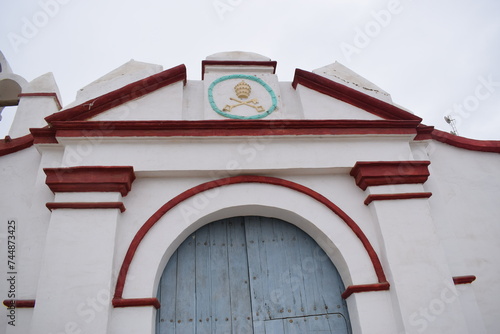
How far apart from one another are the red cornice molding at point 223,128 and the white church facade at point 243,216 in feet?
0.05

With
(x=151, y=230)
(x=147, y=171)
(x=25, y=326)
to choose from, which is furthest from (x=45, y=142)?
(x=25, y=326)

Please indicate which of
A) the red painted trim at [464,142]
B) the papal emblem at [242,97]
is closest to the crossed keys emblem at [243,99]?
the papal emblem at [242,97]

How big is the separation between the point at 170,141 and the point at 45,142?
1.27 meters

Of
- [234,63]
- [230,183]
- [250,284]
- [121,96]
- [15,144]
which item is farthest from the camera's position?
[234,63]

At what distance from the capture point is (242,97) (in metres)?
4.50

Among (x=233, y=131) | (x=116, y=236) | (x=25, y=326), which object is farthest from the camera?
(x=233, y=131)

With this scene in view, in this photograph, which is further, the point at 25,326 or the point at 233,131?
the point at 233,131

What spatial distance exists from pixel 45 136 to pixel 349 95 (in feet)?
11.0

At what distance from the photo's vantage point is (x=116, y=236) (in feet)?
11.6

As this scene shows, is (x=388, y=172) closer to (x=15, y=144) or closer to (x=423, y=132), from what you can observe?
(x=423, y=132)

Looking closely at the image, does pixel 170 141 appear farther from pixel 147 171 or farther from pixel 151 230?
pixel 151 230

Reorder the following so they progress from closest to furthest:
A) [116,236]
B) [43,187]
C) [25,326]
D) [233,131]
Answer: [25,326], [116,236], [43,187], [233,131]

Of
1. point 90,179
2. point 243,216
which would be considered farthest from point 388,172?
point 90,179

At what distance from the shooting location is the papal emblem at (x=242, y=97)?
4.38 meters
